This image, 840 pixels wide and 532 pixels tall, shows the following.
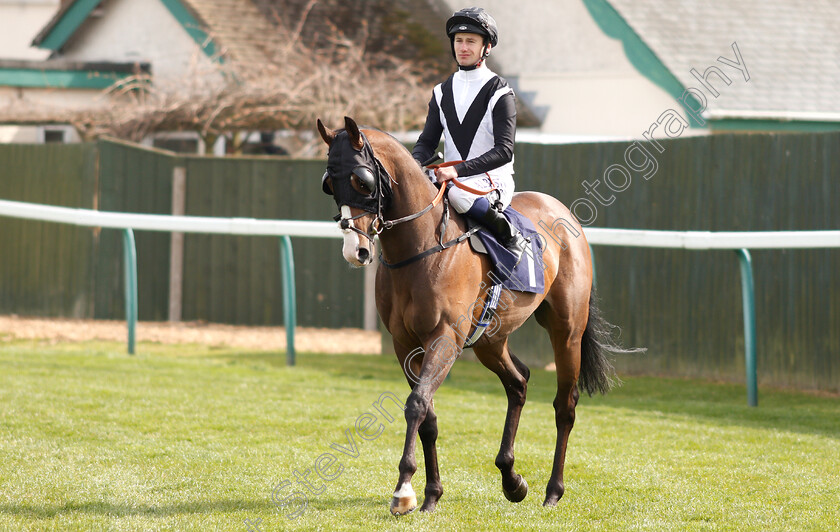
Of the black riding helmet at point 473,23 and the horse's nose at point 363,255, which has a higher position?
the black riding helmet at point 473,23

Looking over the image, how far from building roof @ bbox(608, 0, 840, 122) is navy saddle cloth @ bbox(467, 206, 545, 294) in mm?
7305

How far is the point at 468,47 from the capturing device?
518 cm

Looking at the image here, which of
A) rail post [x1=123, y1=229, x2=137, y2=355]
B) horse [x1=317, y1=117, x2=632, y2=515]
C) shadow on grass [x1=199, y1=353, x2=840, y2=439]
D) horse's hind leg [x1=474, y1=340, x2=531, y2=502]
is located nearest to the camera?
horse [x1=317, y1=117, x2=632, y2=515]

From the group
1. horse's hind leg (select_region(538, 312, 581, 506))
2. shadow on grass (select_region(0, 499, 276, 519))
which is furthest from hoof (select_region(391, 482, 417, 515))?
horse's hind leg (select_region(538, 312, 581, 506))

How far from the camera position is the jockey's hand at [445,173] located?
5.02 meters

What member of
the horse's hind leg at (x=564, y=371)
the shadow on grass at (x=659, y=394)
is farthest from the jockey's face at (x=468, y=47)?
the shadow on grass at (x=659, y=394)

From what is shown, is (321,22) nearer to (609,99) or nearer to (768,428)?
(609,99)

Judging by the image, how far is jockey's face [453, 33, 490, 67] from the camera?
204 inches

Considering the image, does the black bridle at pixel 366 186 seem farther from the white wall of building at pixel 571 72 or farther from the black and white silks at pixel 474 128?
the white wall of building at pixel 571 72

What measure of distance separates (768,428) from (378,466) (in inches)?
110

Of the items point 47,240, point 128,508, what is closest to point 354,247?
point 128,508

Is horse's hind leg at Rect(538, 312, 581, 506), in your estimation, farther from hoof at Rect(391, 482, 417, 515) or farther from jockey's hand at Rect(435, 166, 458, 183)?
jockey's hand at Rect(435, 166, 458, 183)

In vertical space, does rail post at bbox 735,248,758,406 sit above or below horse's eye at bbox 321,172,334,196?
below

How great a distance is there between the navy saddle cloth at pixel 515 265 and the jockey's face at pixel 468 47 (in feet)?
2.53
